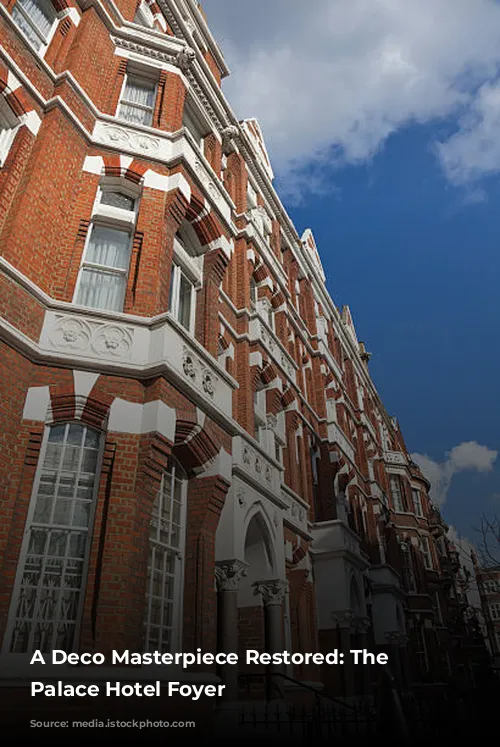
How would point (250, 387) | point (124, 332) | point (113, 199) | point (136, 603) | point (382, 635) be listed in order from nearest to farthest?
point (136, 603) → point (124, 332) → point (113, 199) → point (250, 387) → point (382, 635)

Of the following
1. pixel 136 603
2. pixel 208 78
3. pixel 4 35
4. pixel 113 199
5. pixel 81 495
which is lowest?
pixel 136 603

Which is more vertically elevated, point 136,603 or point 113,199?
point 113,199

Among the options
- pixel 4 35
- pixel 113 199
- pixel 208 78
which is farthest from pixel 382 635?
pixel 4 35

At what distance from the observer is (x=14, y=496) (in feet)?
23.9

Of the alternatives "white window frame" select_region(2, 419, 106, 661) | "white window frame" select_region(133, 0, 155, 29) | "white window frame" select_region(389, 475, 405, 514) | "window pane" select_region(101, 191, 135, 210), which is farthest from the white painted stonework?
"white window frame" select_region(389, 475, 405, 514)

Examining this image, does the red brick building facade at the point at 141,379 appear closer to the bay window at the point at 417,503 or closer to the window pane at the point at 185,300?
the window pane at the point at 185,300

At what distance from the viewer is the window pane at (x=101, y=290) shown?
9.79 meters

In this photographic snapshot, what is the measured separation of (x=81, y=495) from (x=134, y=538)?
1.10 m

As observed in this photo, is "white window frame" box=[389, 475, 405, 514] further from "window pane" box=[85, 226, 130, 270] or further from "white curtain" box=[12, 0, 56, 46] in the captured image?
"white curtain" box=[12, 0, 56, 46]

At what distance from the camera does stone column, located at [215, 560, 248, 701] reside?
9.85 metres

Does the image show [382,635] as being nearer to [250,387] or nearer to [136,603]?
[250,387]

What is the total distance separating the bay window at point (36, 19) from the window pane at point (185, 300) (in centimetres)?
578

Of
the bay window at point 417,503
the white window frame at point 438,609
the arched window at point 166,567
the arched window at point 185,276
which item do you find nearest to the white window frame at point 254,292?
the arched window at point 185,276

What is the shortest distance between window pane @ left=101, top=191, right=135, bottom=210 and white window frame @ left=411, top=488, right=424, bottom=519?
30.2 metres
